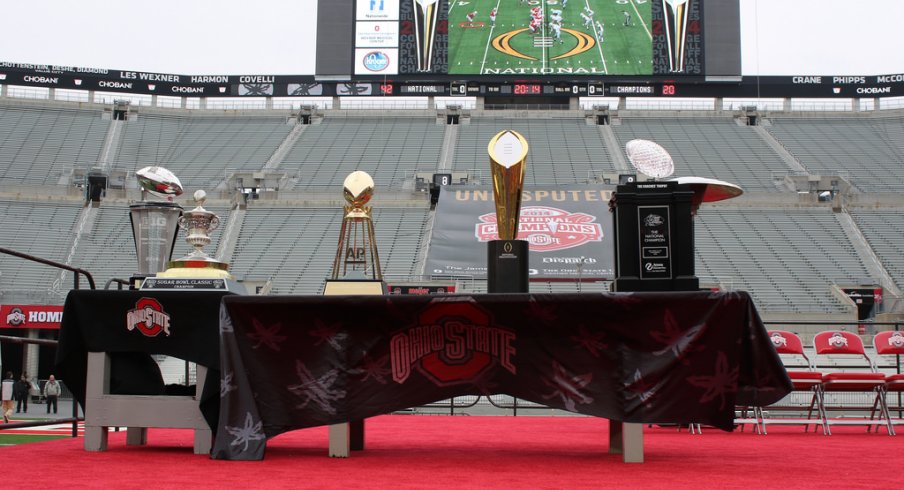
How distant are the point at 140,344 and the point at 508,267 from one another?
190 centimetres

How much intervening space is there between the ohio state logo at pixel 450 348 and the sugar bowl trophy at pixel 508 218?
1.09ft

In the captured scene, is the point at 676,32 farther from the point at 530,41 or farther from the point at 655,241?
the point at 655,241

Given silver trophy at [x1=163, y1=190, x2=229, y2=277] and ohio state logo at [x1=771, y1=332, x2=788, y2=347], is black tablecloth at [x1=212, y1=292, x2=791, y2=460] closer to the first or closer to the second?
silver trophy at [x1=163, y1=190, x2=229, y2=277]

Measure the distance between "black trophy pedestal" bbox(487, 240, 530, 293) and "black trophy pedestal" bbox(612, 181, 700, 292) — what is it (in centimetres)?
61

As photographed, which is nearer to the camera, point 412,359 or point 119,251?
point 412,359

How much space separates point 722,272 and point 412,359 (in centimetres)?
1818

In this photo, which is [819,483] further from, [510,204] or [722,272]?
[722,272]

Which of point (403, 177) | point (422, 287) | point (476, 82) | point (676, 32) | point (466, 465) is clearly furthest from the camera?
point (476, 82)

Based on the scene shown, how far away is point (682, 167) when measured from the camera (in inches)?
1057

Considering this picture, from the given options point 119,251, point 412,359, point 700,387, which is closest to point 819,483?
point 700,387

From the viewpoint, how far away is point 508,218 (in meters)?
4.77

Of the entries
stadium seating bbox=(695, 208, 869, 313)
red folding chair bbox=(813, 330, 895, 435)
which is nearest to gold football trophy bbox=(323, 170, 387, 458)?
red folding chair bbox=(813, 330, 895, 435)

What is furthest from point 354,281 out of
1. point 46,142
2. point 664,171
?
point 46,142

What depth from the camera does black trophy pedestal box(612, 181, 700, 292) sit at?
4844 mm
